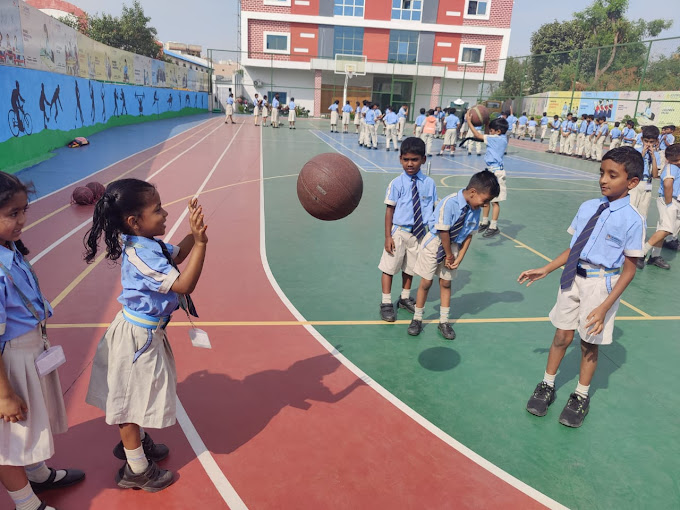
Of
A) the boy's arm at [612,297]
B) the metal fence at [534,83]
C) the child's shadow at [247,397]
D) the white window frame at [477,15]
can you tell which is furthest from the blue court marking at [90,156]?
the white window frame at [477,15]

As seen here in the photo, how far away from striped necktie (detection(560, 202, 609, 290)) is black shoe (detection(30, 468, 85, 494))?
140 inches

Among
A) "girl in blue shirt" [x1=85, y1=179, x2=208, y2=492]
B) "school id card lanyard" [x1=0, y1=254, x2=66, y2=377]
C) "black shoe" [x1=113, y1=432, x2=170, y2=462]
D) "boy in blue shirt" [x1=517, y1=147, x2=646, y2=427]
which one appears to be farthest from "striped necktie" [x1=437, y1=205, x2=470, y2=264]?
"school id card lanyard" [x1=0, y1=254, x2=66, y2=377]

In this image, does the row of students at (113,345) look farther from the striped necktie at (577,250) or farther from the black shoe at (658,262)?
the black shoe at (658,262)

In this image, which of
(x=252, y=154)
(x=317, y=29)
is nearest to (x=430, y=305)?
(x=252, y=154)

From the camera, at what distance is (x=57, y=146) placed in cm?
1656

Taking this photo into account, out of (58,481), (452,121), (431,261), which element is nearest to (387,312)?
(431,261)

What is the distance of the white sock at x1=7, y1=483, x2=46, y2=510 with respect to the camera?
8.49 ft

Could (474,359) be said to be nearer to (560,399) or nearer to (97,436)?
(560,399)

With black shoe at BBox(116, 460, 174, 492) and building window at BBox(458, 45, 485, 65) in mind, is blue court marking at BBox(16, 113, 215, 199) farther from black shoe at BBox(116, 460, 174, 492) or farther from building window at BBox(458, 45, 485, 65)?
building window at BBox(458, 45, 485, 65)

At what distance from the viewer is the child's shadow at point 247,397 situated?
350 cm

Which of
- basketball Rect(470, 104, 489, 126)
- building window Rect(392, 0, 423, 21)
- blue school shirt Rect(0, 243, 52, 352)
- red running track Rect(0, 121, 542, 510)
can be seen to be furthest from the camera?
building window Rect(392, 0, 423, 21)

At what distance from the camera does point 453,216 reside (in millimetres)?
4742

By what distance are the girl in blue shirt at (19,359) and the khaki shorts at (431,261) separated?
136 inches

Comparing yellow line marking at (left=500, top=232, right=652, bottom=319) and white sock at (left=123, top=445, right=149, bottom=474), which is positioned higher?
white sock at (left=123, top=445, right=149, bottom=474)
